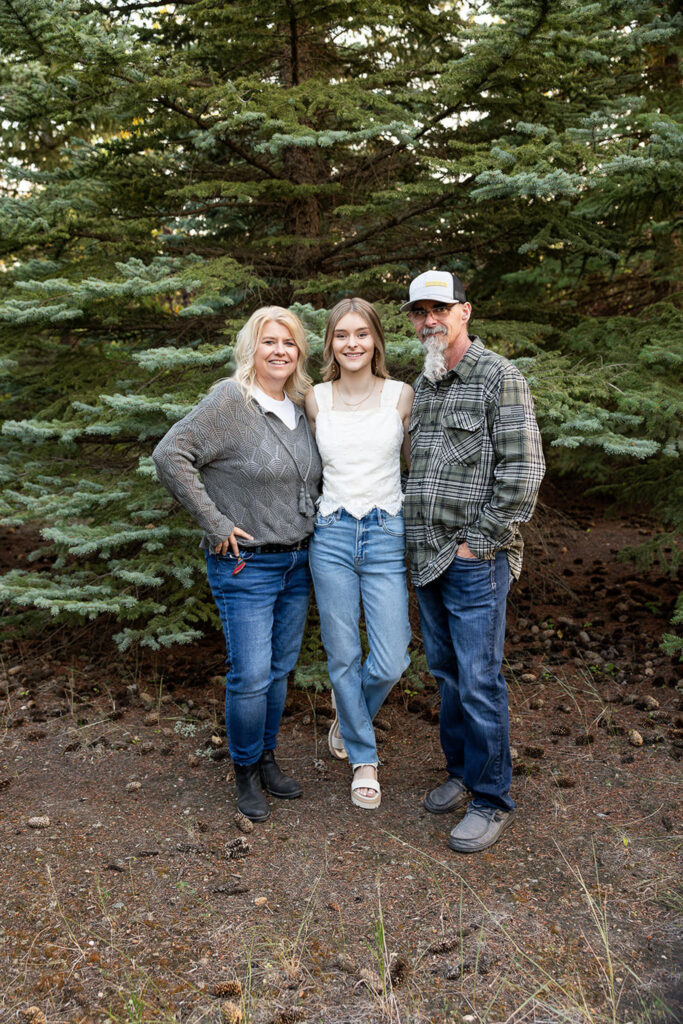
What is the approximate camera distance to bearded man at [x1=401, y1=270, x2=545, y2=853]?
118 inches

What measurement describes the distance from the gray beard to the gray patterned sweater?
25.2 inches

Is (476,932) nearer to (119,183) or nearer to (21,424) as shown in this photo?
(21,424)

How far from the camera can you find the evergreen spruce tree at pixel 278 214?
4117 mm

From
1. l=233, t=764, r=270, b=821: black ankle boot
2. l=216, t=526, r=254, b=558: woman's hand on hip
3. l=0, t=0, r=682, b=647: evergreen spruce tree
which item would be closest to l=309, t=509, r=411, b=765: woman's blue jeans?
l=216, t=526, r=254, b=558: woman's hand on hip

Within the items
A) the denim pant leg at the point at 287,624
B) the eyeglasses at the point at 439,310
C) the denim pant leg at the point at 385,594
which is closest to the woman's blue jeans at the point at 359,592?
the denim pant leg at the point at 385,594

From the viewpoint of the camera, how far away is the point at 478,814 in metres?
3.36

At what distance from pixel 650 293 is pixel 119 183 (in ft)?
15.4

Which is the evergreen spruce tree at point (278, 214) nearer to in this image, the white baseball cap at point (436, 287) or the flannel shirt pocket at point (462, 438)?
the white baseball cap at point (436, 287)

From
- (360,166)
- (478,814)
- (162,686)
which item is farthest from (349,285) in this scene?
(478,814)

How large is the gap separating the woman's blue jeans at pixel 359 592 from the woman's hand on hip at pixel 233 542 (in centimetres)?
31

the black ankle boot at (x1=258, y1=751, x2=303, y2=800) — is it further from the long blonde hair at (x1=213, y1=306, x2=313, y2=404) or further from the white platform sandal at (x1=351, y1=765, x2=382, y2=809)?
the long blonde hair at (x1=213, y1=306, x2=313, y2=404)

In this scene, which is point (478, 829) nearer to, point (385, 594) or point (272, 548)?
point (385, 594)

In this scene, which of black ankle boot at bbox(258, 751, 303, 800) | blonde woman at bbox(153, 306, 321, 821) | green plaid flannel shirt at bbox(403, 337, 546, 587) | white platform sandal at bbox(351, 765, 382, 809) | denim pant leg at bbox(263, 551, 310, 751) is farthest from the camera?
black ankle boot at bbox(258, 751, 303, 800)

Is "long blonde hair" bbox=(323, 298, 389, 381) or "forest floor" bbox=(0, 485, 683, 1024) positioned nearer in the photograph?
"forest floor" bbox=(0, 485, 683, 1024)
